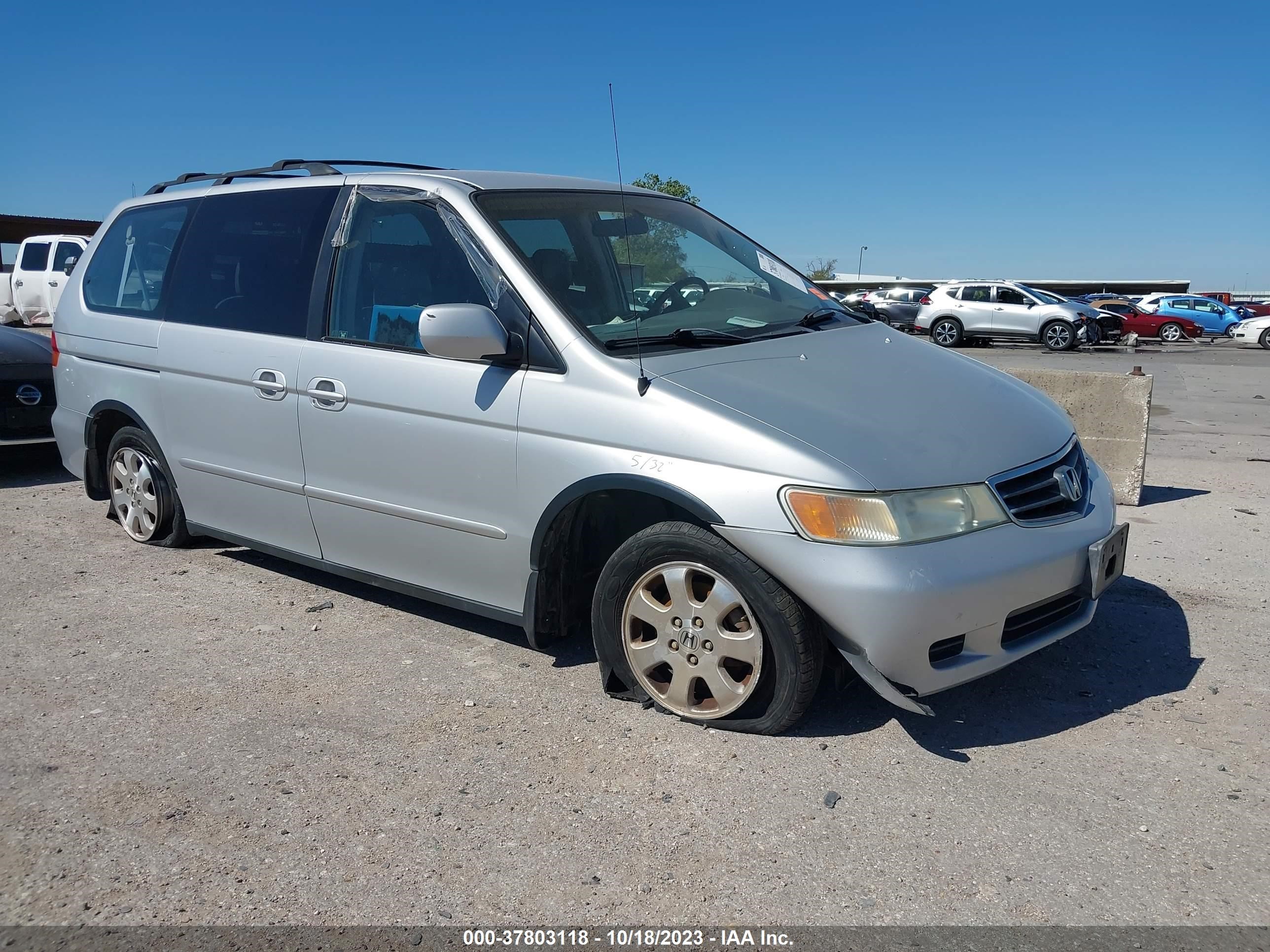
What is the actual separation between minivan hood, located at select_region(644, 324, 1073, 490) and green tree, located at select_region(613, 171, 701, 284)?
1.87ft

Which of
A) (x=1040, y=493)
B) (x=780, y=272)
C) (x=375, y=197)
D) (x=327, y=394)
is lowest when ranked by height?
(x=1040, y=493)

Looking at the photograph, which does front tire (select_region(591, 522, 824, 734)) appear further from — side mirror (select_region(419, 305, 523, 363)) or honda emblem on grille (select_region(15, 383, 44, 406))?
honda emblem on grille (select_region(15, 383, 44, 406))

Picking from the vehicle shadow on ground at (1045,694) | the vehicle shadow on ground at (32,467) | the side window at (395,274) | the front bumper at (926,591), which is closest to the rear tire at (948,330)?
the vehicle shadow on ground at (32,467)

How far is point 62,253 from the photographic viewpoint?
68.9ft

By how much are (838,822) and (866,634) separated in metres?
0.54

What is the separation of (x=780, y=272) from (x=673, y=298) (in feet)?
2.96

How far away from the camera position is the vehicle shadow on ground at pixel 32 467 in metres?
7.53

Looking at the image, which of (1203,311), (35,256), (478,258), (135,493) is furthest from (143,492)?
(1203,311)

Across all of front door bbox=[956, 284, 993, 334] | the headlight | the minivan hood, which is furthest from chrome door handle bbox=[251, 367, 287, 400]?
front door bbox=[956, 284, 993, 334]

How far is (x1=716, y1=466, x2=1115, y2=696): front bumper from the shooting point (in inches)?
119

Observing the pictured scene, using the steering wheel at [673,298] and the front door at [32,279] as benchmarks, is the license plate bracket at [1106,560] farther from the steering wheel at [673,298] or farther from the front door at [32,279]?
the front door at [32,279]

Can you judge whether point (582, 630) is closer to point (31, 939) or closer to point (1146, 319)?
point (31, 939)

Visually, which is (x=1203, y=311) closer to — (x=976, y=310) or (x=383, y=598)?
(x=976, y=310)

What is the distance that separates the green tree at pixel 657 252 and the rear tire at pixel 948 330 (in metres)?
24.2
